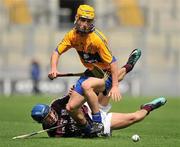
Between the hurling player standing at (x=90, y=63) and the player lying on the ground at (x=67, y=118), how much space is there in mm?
225

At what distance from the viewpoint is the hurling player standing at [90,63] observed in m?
12.5

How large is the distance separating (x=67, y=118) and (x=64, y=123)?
96 millimetres

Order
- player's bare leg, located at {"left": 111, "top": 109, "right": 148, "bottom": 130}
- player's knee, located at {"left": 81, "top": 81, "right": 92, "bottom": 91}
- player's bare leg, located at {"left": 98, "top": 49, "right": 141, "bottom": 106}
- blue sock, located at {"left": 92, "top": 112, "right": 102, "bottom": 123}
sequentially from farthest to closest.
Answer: player's bare leg, located at {"left": 98, "top": 49, "right": 141, "bottom": 106}
player's bare leg, located at {"left": 111, "top": 109, "right": 148, "bottom": 130}
blue sock, located at {"left": 92, "top": 112, "right": 102, "bottom": 123}
player's knee, located at {"left": 81, "top": 81, "right": 92, "bottom": 91}

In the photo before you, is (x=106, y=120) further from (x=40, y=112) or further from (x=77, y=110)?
(x=40, y=112)

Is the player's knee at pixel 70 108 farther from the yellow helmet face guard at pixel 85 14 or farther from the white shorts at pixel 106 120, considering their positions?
the yellow helmet face guard at pixel 85 14

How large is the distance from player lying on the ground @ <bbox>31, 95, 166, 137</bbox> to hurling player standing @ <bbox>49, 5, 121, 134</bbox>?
0.22 m

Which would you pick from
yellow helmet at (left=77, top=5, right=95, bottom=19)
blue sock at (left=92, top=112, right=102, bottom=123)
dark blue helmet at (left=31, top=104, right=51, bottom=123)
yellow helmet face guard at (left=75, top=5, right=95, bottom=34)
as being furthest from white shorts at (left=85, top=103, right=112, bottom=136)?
yellow helmet at (left=77, top=5, right=95, bottom=19)

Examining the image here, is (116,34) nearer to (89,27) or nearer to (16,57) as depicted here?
(16,57)

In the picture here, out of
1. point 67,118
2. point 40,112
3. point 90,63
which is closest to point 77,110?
point 67,118

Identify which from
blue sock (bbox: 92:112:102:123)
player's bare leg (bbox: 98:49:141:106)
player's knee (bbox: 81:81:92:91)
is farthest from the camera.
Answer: player's bare leg (bbox: 98:49:141:106)

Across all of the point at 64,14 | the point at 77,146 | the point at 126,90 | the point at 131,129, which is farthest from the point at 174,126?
the point at 64,14

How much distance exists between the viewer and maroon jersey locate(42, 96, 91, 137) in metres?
12.9

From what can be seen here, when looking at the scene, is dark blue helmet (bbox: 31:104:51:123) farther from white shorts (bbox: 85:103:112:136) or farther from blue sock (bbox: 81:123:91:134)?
white shorts (bbox: 85:103:112:136)

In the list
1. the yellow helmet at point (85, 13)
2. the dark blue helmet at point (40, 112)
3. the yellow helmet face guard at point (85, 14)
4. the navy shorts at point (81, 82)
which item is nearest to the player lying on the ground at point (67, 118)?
the dark blue helmet at point (40, 112)
